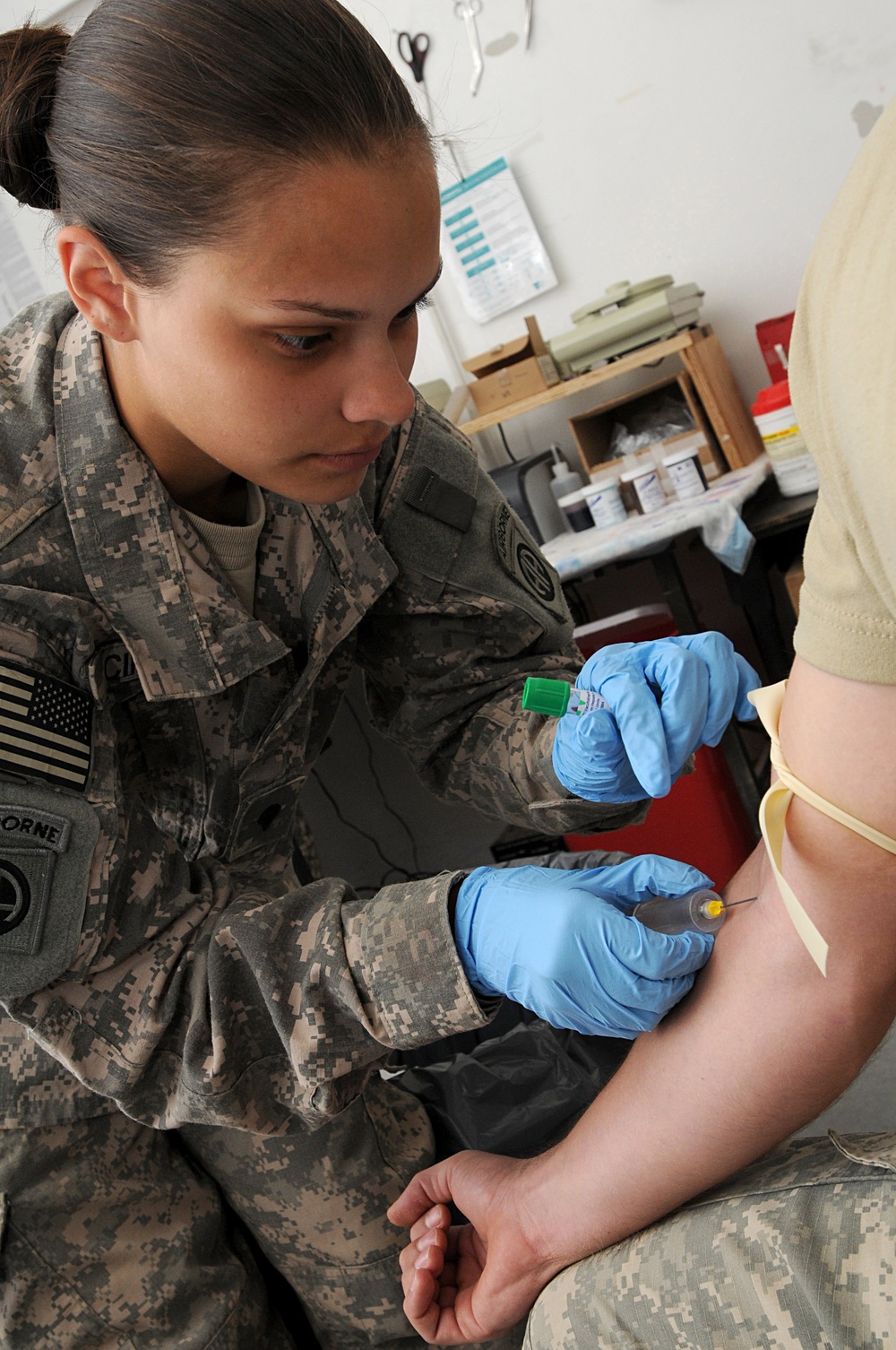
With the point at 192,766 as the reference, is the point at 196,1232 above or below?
below

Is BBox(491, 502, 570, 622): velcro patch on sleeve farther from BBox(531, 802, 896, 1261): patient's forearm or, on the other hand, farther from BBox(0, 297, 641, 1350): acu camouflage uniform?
BBox(531, 802, 896, 1261): patient's forearm

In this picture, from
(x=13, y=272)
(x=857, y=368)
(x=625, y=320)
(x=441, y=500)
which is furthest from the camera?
(x=13, y=272)

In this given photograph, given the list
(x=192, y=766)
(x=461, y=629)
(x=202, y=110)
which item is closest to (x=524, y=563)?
(x=461, y=629)

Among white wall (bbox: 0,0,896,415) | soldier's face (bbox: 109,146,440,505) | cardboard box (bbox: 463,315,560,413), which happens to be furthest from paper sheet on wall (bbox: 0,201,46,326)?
soldier's face (bbox: 109,146,440,505)

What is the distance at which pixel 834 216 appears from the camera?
519mm

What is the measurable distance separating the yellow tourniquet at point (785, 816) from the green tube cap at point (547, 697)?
274mm

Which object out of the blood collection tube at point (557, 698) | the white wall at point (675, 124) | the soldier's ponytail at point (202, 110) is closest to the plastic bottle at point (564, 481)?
the white wall at point (675, 124)

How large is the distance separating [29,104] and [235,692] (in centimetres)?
67

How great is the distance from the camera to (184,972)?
3.60 feet

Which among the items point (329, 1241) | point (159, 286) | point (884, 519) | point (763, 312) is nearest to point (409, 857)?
point (329, 1241)

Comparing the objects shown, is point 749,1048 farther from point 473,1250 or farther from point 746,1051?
point 473,1250

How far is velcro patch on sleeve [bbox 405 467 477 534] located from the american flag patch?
0.55m

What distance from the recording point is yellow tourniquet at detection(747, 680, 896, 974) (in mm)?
749

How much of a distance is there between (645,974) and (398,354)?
649 mm
